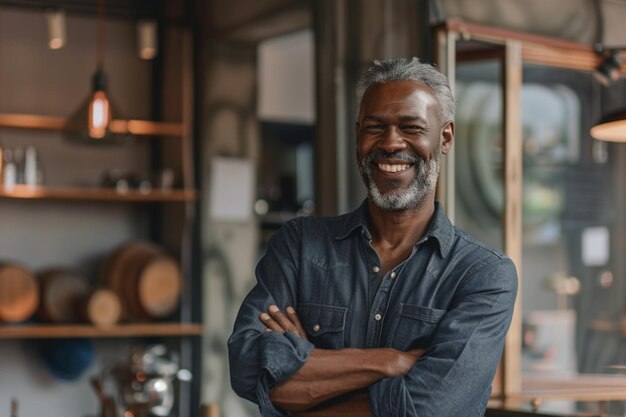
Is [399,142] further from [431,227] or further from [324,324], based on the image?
[324,324]

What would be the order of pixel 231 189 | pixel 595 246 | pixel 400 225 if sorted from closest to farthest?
1. pixel 400 225
2. pixel 231 189
3. pixel 595 246

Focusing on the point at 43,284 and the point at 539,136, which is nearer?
the point at 43,284

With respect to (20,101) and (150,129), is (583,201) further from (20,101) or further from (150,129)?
(20,101)

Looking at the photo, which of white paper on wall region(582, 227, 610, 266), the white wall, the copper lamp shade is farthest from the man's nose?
white paper on wall region(582, 227, 610, 266)

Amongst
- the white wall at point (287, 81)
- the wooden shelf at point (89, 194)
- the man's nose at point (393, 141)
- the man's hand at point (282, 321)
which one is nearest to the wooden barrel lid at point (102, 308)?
the wooden shelf at point (89, 194)

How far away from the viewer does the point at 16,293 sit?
227 inches

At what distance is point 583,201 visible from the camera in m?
7.20

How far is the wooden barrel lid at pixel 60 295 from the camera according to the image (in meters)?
5.86

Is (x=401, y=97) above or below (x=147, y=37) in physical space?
below

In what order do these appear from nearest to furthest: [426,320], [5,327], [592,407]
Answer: [426,320] < [592,407] < [5,327]

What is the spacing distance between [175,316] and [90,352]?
0.56 meters

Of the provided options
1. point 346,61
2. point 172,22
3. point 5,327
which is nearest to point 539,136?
point 172,22

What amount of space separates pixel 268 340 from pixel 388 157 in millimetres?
503

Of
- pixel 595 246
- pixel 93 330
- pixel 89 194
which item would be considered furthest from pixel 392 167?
pixel 595 246
